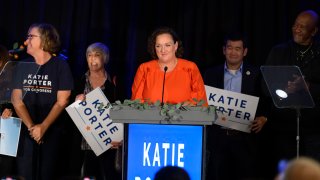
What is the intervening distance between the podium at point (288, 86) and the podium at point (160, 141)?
63cm

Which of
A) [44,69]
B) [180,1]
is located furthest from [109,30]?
[44,69]

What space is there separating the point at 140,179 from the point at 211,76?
1678mm

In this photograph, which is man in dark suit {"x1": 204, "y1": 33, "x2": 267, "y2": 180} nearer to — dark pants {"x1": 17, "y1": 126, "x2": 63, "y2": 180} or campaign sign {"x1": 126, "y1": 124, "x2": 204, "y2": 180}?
campaign sign {"x1": 126, "y1": 124, "x2": 204, "y2": 180}

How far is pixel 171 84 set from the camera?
4516 mm

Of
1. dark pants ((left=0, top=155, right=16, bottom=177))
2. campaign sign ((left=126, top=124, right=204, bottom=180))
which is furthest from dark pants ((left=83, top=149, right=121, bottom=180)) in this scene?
campaign sign ((left=126, top=124, right=204, bottom=180))

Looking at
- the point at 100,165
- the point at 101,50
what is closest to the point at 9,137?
the point at 100,165

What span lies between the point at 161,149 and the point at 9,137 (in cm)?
154

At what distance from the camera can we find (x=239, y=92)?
5.34 metres

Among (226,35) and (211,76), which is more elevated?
(226,35)

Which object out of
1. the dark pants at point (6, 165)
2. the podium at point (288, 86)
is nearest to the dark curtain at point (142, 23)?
the dark pants at point (6, 165)

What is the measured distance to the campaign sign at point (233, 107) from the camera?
16.8ft

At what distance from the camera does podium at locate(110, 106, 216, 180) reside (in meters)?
4.04

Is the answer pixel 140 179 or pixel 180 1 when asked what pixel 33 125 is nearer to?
pixel 140 179

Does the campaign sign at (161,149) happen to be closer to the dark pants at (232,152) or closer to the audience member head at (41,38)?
the dark pants at (232,152)
